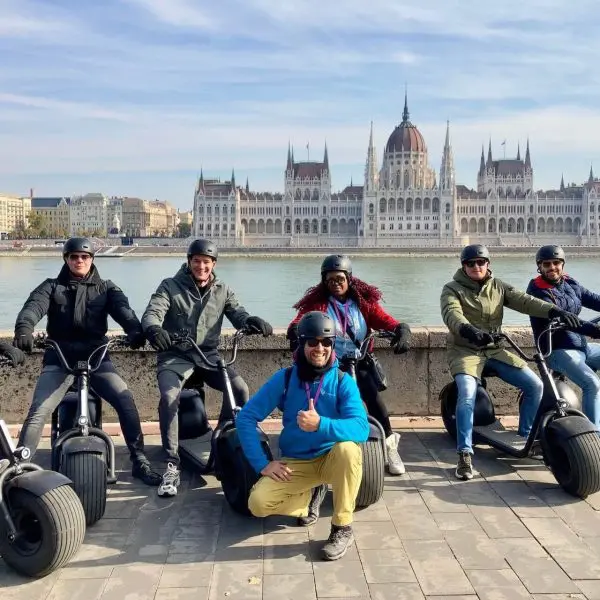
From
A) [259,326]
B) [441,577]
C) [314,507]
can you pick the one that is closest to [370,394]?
[259,326]

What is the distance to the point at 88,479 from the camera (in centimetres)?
382

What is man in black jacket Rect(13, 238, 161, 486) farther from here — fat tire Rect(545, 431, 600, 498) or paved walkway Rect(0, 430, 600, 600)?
fat tire Rect(545, 431, 600, 498)

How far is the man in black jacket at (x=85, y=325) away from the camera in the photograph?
14.9ft

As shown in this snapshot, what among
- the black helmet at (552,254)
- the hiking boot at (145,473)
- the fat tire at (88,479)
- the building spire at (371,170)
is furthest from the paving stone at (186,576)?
the building spire at (371,170)

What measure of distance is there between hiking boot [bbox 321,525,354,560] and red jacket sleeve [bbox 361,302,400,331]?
1.78 m

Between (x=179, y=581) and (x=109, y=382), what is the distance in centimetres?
171

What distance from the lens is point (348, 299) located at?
4.94m

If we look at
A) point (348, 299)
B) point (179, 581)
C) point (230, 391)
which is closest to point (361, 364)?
point (348, 299)

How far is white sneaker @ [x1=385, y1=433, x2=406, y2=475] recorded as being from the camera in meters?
4.69

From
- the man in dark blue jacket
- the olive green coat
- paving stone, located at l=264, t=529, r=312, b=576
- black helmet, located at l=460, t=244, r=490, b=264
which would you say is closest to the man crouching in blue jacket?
paving stone, located at l=264, t=529, r=312, b=576

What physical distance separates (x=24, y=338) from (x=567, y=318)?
11.9 ft

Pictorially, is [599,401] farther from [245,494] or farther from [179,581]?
[179,581]

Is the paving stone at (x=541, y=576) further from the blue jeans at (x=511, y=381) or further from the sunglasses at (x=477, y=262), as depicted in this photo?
the sunglasses at (x=477, y=262)

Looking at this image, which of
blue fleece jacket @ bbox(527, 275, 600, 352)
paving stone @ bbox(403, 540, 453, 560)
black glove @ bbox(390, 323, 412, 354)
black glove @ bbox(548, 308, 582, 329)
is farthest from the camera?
blue fleece jacket @ bbox(527, 275, 600, 352)
